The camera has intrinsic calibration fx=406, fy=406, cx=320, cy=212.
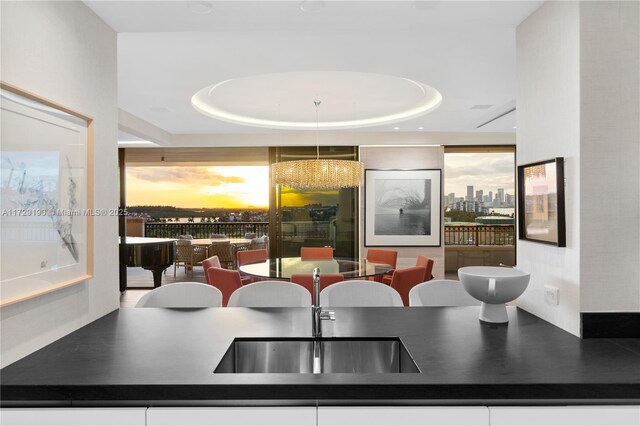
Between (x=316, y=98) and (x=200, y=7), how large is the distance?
306cm

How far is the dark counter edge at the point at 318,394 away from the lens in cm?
131

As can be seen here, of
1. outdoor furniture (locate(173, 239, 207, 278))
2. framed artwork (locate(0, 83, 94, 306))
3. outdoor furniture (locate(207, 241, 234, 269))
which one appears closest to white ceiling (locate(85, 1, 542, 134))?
framed artwork (locate(0, 83, 94, 306))

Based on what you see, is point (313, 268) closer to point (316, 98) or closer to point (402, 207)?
point (316, 98)

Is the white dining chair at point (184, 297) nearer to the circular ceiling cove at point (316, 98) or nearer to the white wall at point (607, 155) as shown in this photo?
the white wall at point (607, 155)

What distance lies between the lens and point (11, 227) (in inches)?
58.5

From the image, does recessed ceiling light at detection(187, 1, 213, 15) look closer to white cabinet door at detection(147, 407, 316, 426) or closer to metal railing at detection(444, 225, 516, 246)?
white cabinet door at detection(147, 407, 316, 426)

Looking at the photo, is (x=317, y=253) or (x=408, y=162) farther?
(x=408, y=162)

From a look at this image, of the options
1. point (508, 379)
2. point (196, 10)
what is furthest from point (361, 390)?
point (196, 10)

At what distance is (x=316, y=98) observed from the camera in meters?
5.11

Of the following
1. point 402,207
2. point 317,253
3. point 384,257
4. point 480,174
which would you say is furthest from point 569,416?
point 480,174

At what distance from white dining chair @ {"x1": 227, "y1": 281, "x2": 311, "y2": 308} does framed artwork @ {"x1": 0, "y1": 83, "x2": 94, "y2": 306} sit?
35.6 inches

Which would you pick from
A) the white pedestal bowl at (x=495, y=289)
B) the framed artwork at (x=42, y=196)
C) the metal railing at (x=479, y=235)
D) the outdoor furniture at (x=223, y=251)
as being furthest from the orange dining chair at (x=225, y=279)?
the metal railing at (x=479, y=235)

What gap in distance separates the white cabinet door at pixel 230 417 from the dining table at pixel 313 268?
9.06ft

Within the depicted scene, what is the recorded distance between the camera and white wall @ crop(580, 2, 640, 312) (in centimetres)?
176
